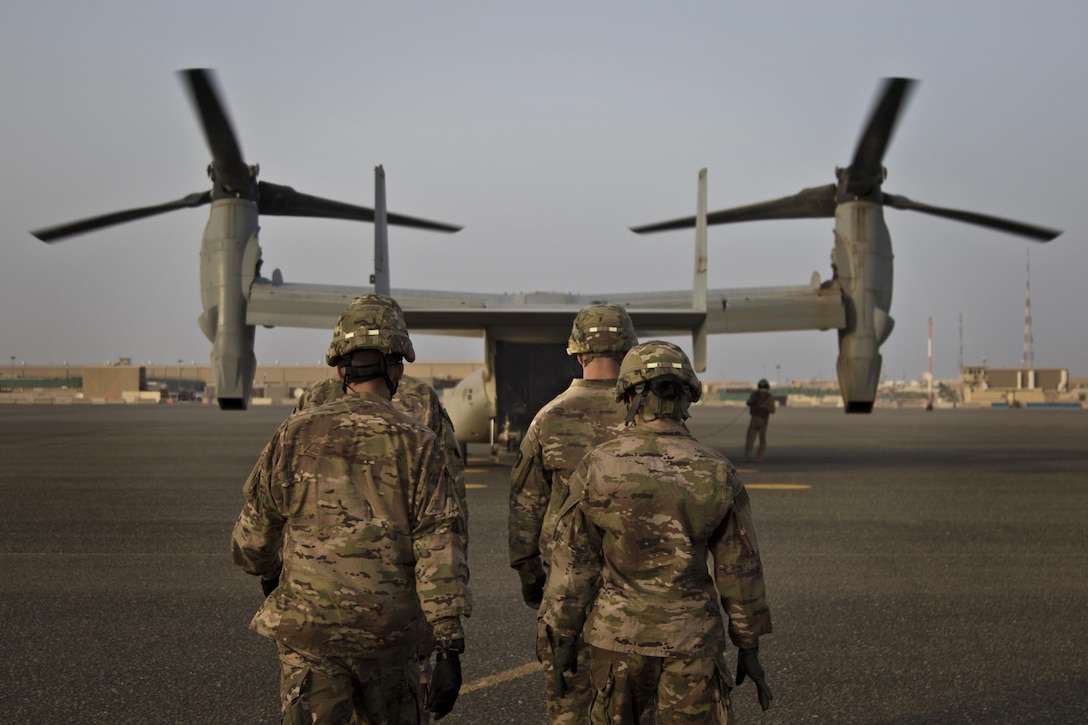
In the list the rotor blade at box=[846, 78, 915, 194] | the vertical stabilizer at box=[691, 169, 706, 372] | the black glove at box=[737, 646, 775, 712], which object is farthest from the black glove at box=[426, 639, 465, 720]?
the rotor blade at box=[846, 78, 915, 194]

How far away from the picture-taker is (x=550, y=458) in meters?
4.08

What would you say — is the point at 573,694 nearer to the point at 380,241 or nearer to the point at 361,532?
the point at 361,532

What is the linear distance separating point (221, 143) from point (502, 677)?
13024 mm

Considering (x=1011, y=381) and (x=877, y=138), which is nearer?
(x=877, y=138)

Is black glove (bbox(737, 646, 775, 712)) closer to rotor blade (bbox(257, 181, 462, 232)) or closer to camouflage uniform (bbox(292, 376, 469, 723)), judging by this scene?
camouflage uniform (bbox(292, 376, 469, 723))

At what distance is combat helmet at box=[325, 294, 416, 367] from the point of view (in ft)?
10.7

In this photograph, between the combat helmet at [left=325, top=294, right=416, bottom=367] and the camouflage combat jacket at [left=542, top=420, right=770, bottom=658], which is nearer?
the camouflage combat jacket at [left=542, top=420, right=770, bottom=658]

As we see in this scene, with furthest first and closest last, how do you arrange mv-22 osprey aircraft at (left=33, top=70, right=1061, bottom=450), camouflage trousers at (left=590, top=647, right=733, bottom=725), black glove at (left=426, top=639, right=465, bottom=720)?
1. mv-22 osprey aircraft at (left=33, top=70, right=1061, bottom=450)
2. camouflage trousers at (left=590, top=647, right=733, bottom=725)
3. black glove at (left=426, top=639, right=465, bottom=720)

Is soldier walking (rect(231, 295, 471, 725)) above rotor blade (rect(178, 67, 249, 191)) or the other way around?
the other way around

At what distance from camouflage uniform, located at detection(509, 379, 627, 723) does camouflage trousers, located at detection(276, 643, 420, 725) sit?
1.01 m

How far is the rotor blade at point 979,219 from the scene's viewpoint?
641 inches

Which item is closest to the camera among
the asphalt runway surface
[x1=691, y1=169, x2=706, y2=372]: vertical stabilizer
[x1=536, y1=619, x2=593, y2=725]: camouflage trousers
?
[x1=536, y1=619, x2=593, y2=725]: camouflage trousers

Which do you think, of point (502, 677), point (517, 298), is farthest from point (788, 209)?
point (502, 677)

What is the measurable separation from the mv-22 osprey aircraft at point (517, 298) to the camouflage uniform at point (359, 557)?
433 inches
